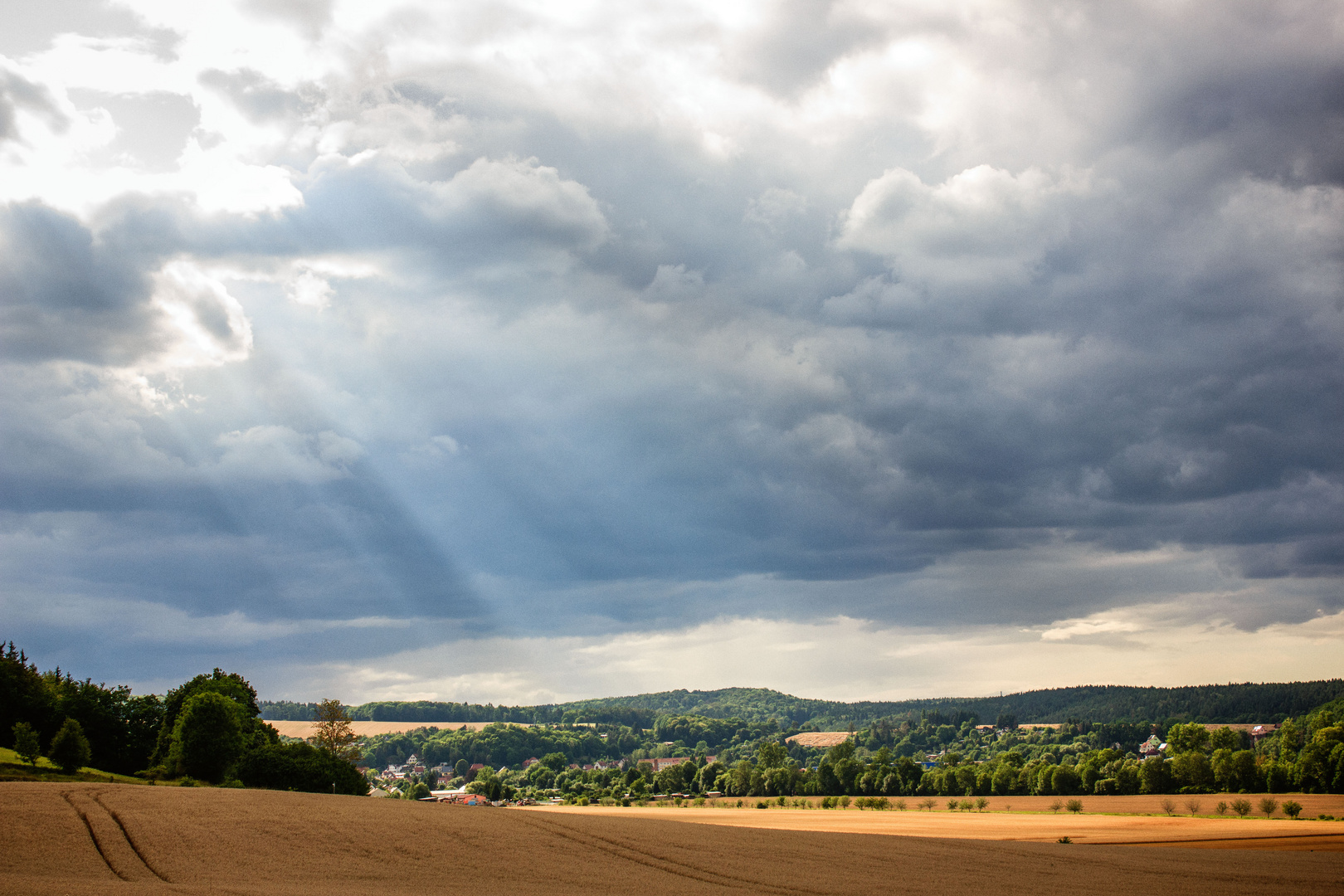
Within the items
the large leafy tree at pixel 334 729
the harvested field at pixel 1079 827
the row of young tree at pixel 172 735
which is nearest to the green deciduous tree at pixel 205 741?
the row of young tree at pixel 172 735

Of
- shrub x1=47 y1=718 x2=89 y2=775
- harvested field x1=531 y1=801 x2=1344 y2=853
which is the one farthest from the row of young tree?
harvested field x1=531 y1=801 x2=1344 y2=853

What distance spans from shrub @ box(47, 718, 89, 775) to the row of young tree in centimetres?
8

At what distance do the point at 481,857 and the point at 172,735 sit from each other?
71249 mm

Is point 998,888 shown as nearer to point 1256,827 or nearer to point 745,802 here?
point 1256,827

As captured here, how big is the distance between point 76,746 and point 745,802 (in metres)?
102

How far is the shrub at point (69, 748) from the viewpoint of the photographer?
9506 centimetres

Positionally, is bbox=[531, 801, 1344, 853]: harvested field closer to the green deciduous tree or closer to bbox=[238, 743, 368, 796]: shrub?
bbox=[238, 743, 368, 796]: shrub

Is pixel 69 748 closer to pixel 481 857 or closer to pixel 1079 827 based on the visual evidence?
pixel 481 857

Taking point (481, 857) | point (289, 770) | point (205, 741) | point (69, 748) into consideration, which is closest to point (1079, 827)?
point (481, 857)

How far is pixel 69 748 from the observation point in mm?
95312

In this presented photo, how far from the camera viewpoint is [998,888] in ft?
159

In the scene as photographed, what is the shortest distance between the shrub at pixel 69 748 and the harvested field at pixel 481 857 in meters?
30.3

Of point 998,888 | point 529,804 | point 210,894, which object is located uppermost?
point 210,894

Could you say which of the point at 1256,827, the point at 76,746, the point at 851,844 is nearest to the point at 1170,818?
→ the point at 1256,827
